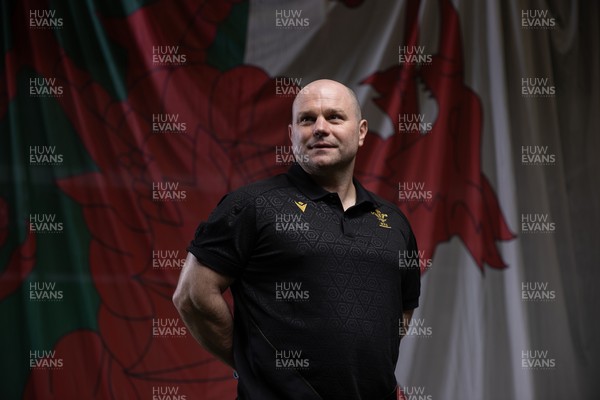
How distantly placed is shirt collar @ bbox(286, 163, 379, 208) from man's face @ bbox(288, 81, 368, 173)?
0.07 ft

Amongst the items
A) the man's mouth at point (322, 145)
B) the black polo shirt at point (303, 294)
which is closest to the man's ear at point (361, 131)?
the man's mouth at point (322, 145)

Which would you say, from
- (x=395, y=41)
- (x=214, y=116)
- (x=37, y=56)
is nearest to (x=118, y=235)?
(x=214, y=116)

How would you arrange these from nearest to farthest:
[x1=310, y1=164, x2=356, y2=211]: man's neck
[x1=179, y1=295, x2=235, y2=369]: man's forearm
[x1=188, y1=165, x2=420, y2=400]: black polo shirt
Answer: [x1=188, y1=165, x2=420, y2=400]: black polo shirt, [x1=179, y1=295, x2=235, y2=369]: man's forearm, [x1=310, y1=164, x2=356, y2=211]: man's neck

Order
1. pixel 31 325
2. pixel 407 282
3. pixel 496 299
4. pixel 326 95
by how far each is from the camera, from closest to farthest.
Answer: pixel 326 95 → pixel 407 282 → pixel 31 325 → pixel 496 299

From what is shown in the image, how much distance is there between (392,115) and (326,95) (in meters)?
1.12

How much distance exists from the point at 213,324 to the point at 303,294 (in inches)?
10.0

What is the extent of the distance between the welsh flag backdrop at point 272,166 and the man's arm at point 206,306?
1030 mm

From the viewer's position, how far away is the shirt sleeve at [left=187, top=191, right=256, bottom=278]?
1395 mm

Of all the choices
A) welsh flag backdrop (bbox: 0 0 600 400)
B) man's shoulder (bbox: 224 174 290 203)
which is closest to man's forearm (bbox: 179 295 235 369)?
man's shoulder (bbox: 224 174 290 203)

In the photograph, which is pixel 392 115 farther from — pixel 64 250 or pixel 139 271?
pixel 64 250

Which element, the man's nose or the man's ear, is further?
the man's ear

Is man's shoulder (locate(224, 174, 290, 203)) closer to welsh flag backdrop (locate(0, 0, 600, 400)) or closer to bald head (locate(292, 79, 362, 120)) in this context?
bald head (locate(292, 79, 362, 120))

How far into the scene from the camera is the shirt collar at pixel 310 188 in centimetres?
150

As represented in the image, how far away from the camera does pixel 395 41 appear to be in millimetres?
2676
